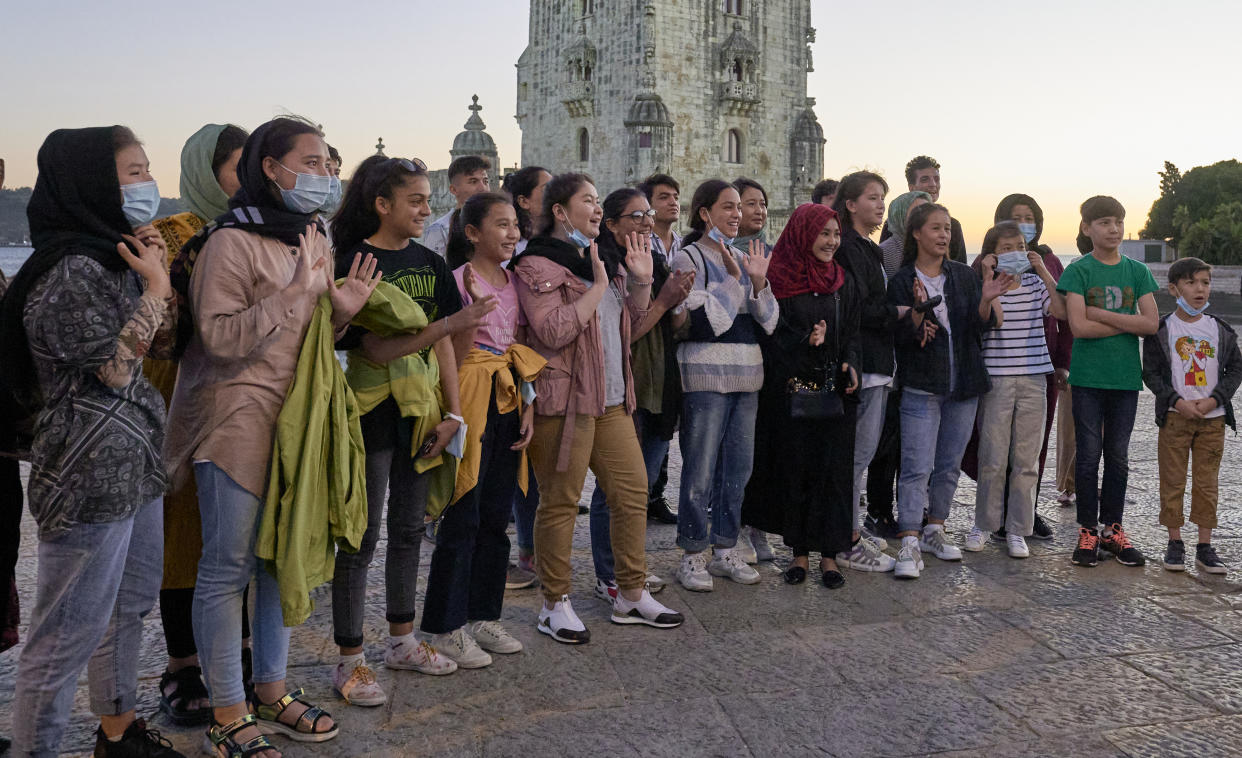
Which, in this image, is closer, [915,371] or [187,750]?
[187,750]

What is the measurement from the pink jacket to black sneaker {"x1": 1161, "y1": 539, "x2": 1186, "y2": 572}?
316cm

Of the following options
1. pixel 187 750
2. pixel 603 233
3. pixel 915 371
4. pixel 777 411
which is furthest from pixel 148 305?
pixel 915 371

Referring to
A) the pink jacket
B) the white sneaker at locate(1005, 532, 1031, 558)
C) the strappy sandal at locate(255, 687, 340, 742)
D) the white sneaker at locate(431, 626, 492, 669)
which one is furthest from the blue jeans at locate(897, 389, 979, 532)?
the strappy sandal at locate(255, 687, 340, 742)

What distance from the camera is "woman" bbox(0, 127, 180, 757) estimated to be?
8.45 feet

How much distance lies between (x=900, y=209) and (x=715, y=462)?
2.22m

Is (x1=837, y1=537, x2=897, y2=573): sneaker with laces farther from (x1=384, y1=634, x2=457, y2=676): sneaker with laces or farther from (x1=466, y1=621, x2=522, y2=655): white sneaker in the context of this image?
(x1=384, y1=634, x2=457, y2=676): sneaker with laces

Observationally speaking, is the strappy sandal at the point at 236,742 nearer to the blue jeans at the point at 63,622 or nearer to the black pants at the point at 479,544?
the blue jeans at the point at 63,622

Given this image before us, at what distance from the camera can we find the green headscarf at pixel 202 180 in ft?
11.3

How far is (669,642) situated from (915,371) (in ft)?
6.77

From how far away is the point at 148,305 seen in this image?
2.69 metres

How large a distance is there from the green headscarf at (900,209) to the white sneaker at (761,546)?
199cm

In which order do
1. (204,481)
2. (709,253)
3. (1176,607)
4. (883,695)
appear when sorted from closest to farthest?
(204,481)
(883,695)
(1176,607)
(709,253)

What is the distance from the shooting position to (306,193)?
3.02 meters

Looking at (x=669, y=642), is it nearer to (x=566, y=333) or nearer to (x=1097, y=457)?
(x=566, y=333)
